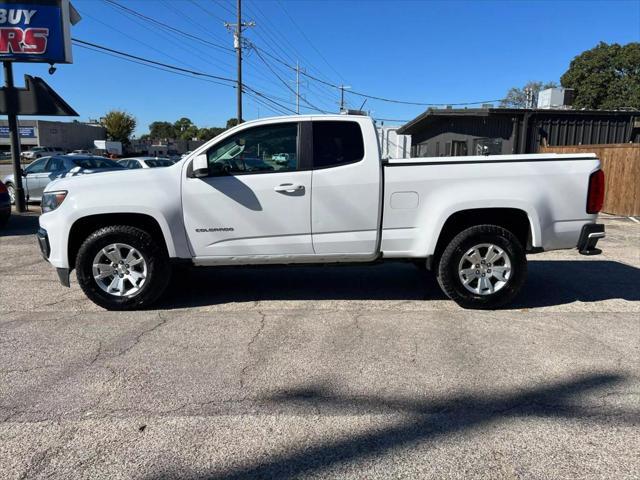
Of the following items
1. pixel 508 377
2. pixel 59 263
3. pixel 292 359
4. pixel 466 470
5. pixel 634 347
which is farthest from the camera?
pixel 59 263

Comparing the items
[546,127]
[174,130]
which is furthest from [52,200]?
[174,130]

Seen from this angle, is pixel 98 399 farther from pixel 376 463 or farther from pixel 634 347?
pixel 634 347

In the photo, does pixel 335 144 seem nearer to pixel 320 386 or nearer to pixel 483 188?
pixel 483 188

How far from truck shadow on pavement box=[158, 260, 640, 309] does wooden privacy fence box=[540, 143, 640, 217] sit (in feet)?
20.7

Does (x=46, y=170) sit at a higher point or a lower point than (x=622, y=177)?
lower

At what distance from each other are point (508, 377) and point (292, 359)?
169 cm

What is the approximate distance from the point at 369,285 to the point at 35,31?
1215 cm

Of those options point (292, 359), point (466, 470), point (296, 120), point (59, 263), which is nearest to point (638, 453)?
point (466, 470)

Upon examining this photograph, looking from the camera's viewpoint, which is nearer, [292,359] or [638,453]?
[638,453]

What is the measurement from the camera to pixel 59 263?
5195 mm

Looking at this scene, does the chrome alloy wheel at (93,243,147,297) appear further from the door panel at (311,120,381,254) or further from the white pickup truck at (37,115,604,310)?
the door panel at (311,120,381,254)

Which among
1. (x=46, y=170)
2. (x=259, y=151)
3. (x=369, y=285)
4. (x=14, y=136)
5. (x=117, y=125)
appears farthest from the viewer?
(x=117, y=125)

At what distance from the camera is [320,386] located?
359 cm

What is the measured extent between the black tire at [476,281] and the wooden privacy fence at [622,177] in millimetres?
9446
